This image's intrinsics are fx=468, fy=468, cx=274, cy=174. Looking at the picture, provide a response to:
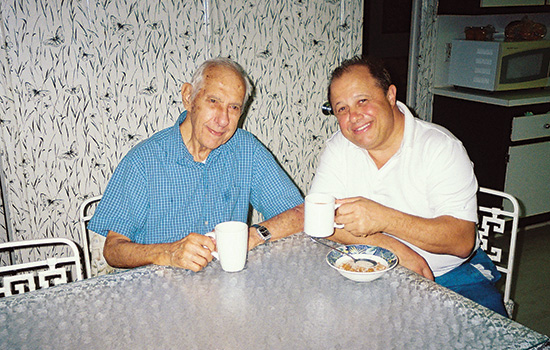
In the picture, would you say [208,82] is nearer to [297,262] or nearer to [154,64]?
[297,262]

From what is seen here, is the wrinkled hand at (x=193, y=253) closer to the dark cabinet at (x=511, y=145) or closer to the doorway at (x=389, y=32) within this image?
the dark cabinet at (x=511, y=145)

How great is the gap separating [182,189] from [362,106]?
65 cm

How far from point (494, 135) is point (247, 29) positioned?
182 centimetres

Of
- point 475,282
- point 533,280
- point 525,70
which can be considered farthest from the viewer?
point 525,70

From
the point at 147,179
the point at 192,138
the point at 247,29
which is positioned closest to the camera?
the point at 147,179

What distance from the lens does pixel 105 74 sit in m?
2.33

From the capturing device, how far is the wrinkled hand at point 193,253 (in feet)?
3.92

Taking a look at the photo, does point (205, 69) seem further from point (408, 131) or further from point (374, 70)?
point (408, 131)

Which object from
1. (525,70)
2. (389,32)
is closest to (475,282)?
(525,70)

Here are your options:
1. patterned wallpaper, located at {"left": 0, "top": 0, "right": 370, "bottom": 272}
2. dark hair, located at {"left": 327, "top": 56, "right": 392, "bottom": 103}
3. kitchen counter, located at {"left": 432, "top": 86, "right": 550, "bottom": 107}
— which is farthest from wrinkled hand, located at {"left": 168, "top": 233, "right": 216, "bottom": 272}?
kitchen counter, located at {"left": 432, "top": 86, "right": 550, "bottom": 107}

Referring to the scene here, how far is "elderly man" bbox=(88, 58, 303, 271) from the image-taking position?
57.6 inches

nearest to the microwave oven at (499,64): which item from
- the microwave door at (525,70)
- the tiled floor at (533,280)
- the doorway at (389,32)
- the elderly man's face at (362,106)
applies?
the microwave door at (525,70)

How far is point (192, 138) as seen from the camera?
64.7 inches

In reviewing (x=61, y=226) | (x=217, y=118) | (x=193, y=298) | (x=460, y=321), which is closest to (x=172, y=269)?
(x=193, y=298)
